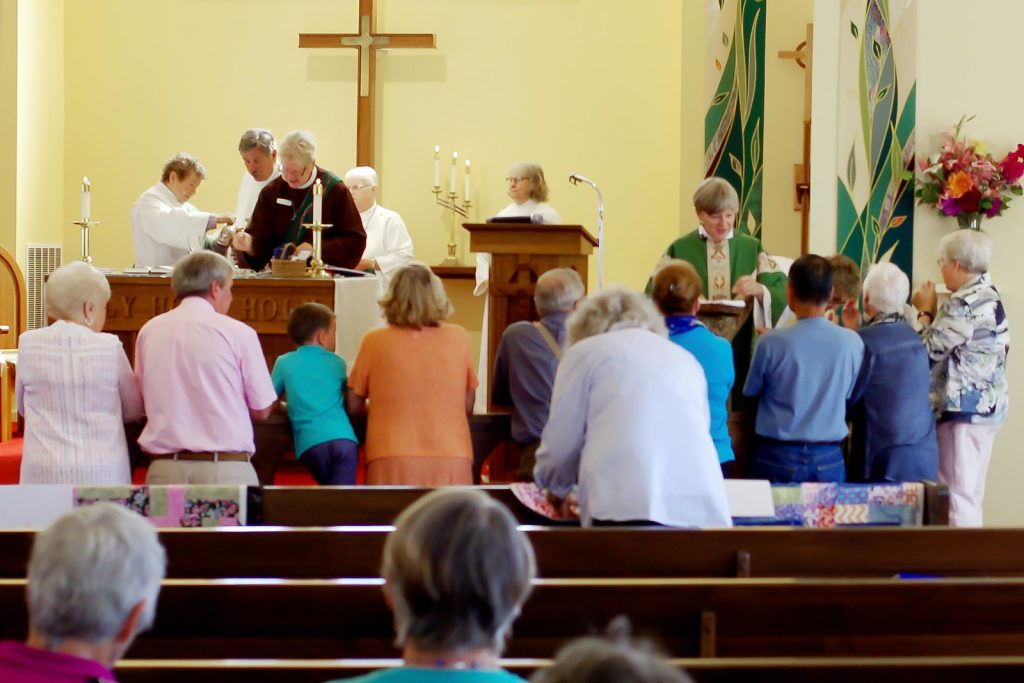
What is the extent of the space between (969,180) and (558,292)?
11.7ft

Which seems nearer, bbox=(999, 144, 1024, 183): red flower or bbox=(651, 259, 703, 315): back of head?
bbox=(651, 259, 703, 315): back of head

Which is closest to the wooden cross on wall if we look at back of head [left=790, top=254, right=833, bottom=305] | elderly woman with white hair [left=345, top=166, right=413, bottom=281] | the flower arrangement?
elderly woman with white hair [left=345, top=166, right=413, bottom=281]

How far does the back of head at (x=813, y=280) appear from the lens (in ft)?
17.4

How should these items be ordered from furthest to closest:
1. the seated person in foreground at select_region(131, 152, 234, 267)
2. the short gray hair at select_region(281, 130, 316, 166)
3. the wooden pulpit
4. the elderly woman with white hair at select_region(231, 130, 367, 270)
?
the seated person in foreground at select_region(131, 152, 234, 267), the elderly woman with white hair at select_region(231, 130, 367, 270), the short gray hair at select_region(281, 130, 316, 166), the wooden pulpit

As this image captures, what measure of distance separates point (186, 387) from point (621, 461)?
1.80 meters

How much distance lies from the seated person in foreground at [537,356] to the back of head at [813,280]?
0.86m

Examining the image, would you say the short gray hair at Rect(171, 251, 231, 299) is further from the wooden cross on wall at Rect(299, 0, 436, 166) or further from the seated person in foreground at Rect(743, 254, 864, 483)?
the wooden cross on wall at Rect(299, 0, 436, 166)

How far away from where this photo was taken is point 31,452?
493cm

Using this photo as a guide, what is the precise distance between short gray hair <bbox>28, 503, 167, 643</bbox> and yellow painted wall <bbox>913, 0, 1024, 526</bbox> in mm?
6804

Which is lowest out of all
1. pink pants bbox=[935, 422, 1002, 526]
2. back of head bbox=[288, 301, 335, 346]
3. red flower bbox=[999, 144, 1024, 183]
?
pink pants bbox=[935, 422, 1002, 526]

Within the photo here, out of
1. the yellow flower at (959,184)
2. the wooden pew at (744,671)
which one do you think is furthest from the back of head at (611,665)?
the yellow flower at (959,184)

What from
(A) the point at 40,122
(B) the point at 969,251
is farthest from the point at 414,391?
(A) the point at 40,122

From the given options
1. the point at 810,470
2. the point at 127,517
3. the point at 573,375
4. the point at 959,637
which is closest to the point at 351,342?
the point at 810,470

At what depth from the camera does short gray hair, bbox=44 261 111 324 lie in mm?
4891
